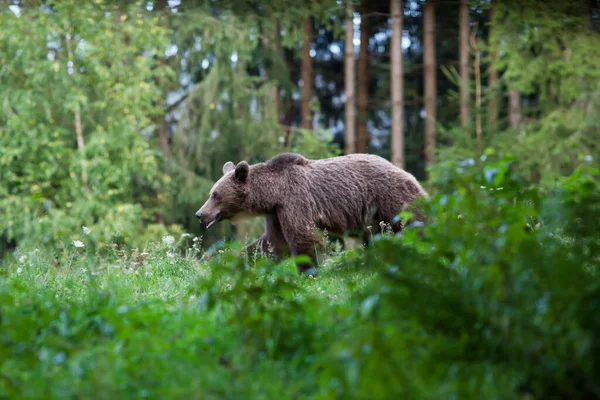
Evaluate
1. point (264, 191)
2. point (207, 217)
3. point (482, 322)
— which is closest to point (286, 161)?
point (264, 191)

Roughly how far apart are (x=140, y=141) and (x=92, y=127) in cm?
235

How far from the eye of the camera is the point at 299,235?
8.29 meters

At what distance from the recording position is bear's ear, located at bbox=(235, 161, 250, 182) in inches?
340

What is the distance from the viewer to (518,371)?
3242 millimetres

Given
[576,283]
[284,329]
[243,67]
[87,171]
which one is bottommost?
[87,171]

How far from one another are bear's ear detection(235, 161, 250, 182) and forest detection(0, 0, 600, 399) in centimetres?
115

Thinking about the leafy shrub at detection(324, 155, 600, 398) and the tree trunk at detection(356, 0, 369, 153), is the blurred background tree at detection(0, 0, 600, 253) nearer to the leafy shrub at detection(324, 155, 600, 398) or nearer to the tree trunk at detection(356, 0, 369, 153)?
the tree trunk at detection(356, 0, 369, 153)

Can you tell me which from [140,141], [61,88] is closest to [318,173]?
[140,141]

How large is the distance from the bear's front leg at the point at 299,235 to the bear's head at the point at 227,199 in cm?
73

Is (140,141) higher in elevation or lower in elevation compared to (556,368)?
lower

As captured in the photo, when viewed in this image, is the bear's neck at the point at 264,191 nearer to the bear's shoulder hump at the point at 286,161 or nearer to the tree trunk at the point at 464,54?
the bear's shoulder hump at the point at 286,161

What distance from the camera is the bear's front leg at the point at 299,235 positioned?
823 cm

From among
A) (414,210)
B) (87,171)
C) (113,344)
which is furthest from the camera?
(87,171)

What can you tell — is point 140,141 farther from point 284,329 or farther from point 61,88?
point 284,329
